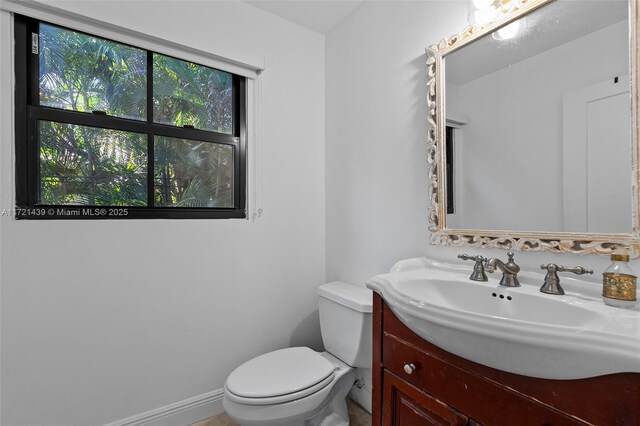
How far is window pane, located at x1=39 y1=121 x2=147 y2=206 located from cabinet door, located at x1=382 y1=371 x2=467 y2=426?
137 centimetres

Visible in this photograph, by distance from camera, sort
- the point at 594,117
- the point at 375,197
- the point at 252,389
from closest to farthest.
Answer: the point at 594,117 → the point at 252,389 → the point at 375,197

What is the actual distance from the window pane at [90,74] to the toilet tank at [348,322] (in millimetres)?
1351

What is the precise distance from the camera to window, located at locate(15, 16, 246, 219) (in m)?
1.22

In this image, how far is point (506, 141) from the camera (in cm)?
106

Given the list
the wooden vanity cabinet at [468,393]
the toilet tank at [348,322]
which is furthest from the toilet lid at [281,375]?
the wooden vanity cabinet at [468,393]

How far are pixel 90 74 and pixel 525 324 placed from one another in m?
1.87

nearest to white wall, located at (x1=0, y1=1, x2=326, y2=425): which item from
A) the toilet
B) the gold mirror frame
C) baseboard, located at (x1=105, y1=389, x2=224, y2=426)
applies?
baseboard, located at (x1=105, y1=389, x2=224, y2=426)

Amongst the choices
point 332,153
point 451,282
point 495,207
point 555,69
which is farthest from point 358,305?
point 555,69

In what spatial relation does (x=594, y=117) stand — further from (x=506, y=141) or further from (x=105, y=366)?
(x=105, y=366)

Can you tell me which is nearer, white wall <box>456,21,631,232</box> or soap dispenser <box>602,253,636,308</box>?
soap dispenser <box>602,253,636,308</box>

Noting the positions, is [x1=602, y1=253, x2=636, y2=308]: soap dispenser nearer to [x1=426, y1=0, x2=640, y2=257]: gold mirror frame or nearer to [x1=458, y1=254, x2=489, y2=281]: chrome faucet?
[x1=426, y1=0, x2=640, y2=257]: gold mirror frame

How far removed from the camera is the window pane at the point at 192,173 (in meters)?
1.51

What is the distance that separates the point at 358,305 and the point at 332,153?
1005mm

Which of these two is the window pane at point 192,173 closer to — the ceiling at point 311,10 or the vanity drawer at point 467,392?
the ceiling at point 311,10
